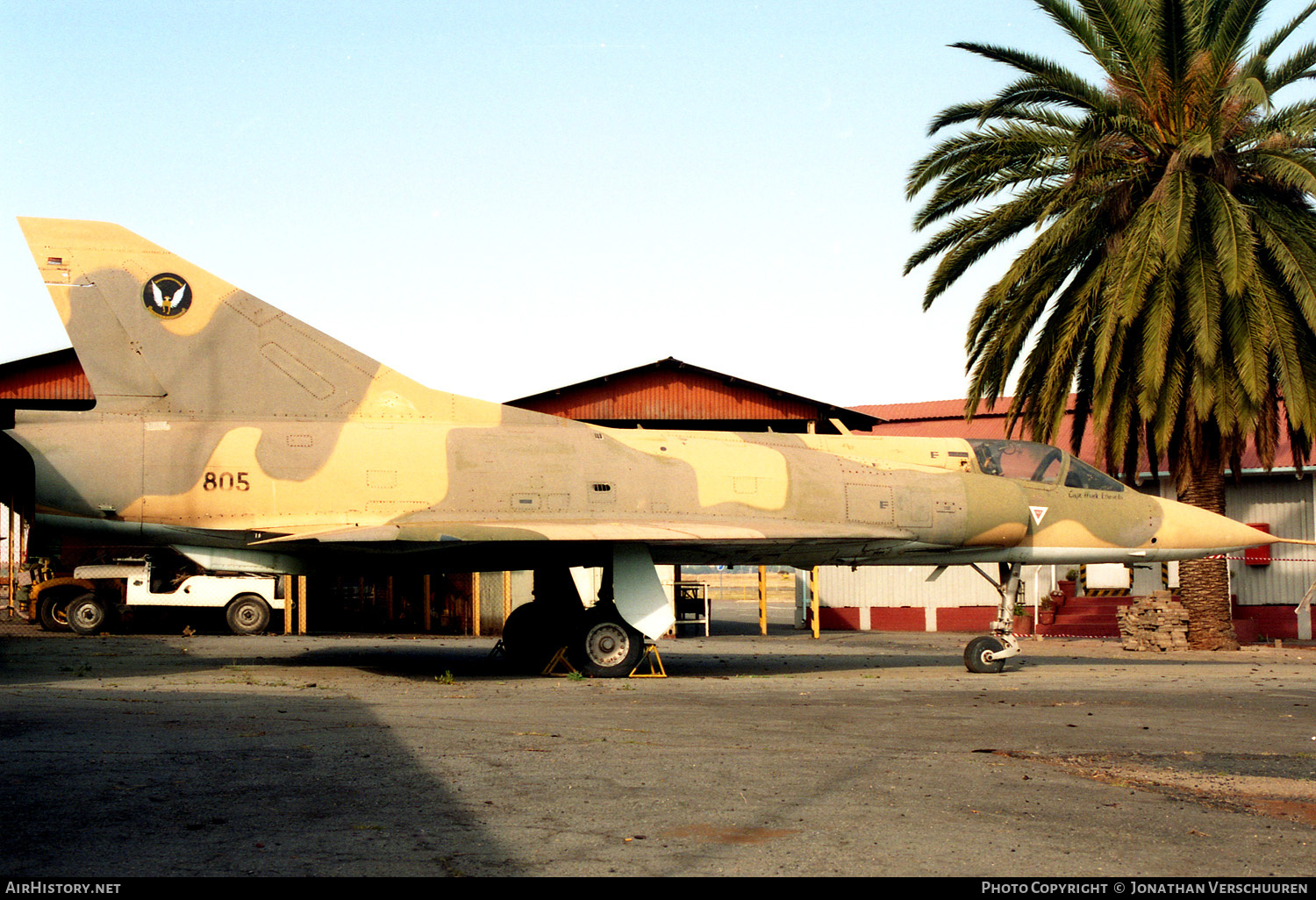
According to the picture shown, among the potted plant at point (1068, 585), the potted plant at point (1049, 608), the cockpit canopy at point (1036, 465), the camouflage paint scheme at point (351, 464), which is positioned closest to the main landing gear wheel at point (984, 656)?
the camouflage paint scheme at point (351, 464)

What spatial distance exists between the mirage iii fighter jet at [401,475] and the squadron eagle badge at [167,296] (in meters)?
0.02

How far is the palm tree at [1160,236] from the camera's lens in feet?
68.5

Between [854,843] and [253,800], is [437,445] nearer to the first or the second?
[253,800]

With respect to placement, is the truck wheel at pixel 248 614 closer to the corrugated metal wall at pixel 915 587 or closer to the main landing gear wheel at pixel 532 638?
the main landing gear wheel at pixel 532 638

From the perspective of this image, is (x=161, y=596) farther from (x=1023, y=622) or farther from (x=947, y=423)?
(x=947, y=423)

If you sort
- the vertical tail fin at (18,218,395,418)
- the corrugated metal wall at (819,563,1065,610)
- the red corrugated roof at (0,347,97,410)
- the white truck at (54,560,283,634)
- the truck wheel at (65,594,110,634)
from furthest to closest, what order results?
1. the corrugated metal wall at (819,563,1065,610)
2. the red corrugated roof at (0,347,97,410)
3. the truck wheel at (65,594,110,634)
4. the white truck at (54,560,283,634)
5. the vertical tail fin at (18,218,395,418)

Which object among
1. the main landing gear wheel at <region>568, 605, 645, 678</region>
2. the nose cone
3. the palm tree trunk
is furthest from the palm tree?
the main landing gear wheel at <region>568, 605, 645, 678</region>

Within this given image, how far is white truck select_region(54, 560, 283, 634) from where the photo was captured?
2480 centimetres

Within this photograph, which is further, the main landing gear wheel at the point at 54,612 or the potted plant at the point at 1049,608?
the potted plant at the point at 1049,608

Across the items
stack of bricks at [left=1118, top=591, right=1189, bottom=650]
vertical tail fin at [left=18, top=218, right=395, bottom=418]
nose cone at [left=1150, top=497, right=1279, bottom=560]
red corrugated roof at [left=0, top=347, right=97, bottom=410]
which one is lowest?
stack of bricks at [left=1118, top=591, right=1189, bottom=650]

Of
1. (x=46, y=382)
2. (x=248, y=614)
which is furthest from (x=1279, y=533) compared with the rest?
(x=46, y=382)

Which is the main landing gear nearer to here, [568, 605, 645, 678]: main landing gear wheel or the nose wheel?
the nose wheel

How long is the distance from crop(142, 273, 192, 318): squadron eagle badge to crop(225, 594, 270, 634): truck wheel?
13.4 metres
